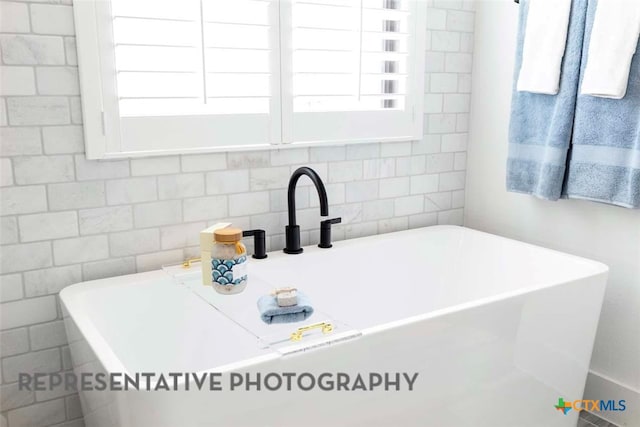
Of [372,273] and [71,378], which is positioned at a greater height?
[372,273]

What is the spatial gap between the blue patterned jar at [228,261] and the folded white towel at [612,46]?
4.80 ft

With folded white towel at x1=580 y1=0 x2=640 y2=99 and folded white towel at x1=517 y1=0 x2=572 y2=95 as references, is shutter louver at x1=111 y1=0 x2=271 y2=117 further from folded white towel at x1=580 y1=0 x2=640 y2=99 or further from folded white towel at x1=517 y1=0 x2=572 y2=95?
folded white towel at x1=580 y1=0 x2=640 y2=99

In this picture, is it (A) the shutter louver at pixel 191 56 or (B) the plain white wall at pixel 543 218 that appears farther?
(B) the plain white wall at pixel 543 218

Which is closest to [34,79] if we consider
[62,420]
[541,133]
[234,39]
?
[234,39]

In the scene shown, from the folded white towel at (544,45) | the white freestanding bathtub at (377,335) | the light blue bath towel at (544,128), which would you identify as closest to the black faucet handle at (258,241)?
the white freestanding bathtub at (377,335)

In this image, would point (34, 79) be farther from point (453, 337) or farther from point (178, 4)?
point (453, 337)

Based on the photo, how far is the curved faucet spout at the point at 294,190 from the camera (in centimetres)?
230

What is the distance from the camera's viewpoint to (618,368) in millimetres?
2549

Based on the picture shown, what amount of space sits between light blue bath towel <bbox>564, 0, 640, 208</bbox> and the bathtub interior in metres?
0.29

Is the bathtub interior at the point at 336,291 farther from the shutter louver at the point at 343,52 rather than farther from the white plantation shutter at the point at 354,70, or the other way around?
the shutter louver at the point at 343,52

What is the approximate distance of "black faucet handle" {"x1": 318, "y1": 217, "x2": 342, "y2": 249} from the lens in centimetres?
254

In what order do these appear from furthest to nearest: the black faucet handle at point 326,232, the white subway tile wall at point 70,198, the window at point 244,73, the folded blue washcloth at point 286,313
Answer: the black faucet handle at point 326,232
the window at point 244,73
the white subway tile wall at point 70,198
the folded blue washcloth at point 286,313

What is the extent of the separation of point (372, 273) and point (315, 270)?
30cm

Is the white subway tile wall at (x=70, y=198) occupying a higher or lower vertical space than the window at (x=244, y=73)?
lower
